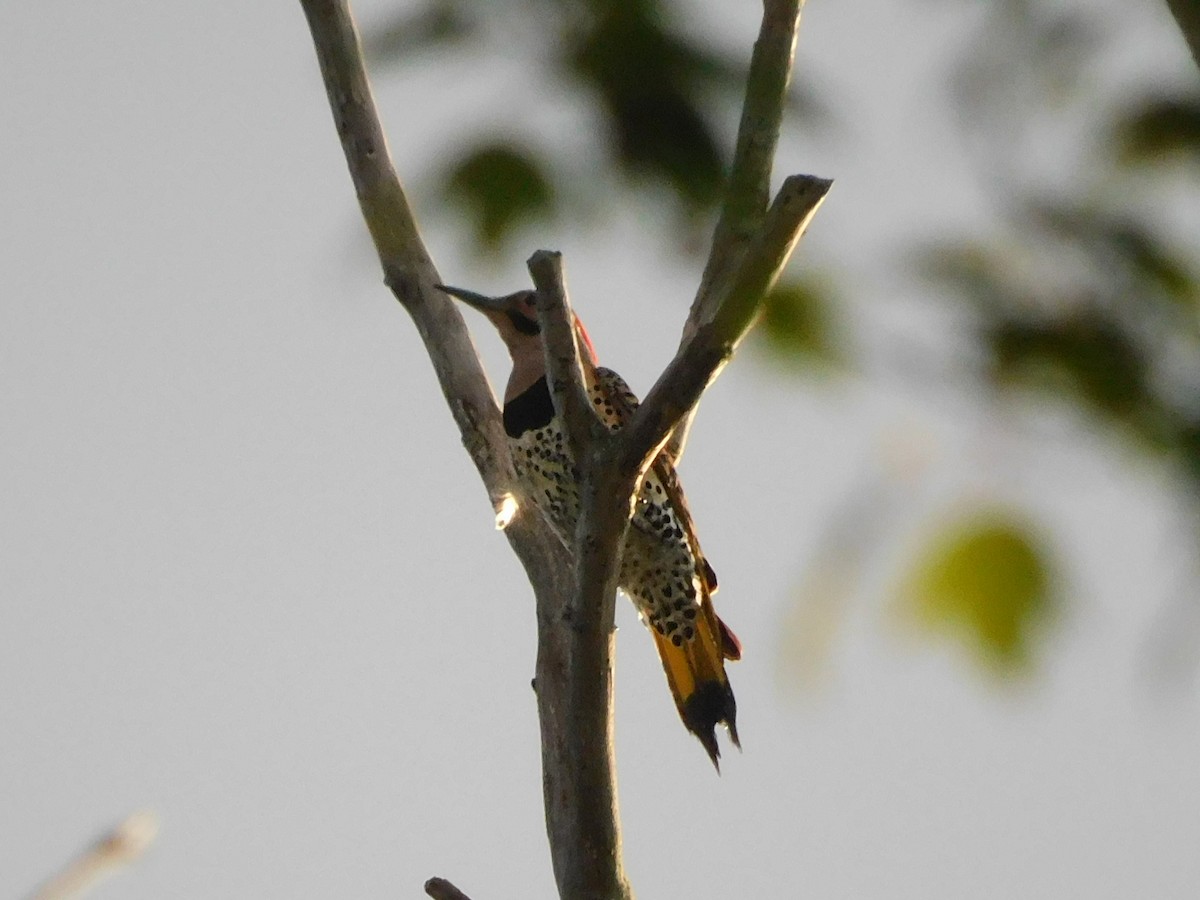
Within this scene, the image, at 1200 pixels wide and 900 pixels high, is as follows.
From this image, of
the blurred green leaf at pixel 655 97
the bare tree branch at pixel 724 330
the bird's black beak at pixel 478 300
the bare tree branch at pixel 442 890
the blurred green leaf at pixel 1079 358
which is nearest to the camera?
the blurred green leaf at pixel 1079 358

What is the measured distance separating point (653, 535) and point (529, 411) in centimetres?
51

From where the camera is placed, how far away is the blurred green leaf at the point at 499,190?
1.06 meters

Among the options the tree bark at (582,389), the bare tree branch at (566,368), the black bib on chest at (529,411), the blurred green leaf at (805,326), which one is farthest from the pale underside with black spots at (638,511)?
the blurred green leaf at (805,326)

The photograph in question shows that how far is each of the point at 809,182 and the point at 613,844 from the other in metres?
1.36

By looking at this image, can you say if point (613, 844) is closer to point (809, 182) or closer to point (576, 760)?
point (576, 760)

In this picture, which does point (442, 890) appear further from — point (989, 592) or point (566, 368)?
point (989, 592)

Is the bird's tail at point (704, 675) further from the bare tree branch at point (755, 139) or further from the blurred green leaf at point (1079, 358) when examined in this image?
the blurred green leaf at point (1079, 358)

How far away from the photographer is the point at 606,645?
2.78m

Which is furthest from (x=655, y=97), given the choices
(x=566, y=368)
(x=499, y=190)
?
(x=566, y=368)

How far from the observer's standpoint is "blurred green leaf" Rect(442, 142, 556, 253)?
106 centimetres

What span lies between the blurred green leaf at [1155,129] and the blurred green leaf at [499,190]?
1.18 feet

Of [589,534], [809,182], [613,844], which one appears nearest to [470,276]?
[809,182]

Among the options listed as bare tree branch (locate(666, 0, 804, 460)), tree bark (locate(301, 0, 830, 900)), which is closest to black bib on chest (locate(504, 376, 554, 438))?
tree bark (locate(301, 0, 830, 900))

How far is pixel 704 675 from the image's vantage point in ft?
14.6
